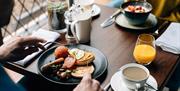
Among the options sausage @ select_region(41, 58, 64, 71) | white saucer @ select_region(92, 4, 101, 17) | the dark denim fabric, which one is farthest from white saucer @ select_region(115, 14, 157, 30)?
the dark denim fabric

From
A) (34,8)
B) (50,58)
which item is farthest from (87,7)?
(34,8)

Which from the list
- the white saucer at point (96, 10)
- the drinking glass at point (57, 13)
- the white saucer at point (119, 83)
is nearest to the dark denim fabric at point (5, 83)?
the white saucer at point (119, 83)

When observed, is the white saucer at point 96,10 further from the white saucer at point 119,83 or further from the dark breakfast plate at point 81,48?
the white saucer at point 119,83

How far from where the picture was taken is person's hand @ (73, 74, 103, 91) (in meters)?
1.04

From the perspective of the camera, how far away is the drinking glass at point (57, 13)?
4.69 feet

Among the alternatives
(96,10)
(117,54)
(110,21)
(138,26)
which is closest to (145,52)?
(117,54)

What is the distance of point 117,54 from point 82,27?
0.69 ft

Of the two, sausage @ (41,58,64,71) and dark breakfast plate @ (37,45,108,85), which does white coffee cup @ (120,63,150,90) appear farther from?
sausage @ (41,58,64,71)

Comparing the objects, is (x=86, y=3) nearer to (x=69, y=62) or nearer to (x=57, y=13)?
(x=57, y=13)

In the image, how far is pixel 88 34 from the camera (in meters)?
1.38

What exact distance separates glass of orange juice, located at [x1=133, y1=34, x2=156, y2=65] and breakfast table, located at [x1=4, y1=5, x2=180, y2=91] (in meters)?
0.03

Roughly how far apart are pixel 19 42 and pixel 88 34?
0.33 metres

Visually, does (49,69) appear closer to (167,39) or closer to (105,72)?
(105,72)

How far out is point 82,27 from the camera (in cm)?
135
